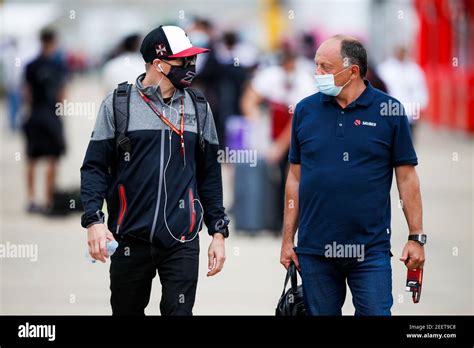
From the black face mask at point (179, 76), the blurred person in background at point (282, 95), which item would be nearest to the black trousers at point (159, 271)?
the black face mask at point (179, 76)

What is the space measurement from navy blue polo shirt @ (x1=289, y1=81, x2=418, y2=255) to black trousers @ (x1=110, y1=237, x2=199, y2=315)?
580 millimetres

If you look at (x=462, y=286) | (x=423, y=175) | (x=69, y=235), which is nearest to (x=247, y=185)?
(x=69, y=235)

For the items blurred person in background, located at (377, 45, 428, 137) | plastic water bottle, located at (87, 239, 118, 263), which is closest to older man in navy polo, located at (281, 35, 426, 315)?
plastic water bottle, located at (87, 239, 118, 263)

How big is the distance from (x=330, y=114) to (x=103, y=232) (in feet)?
3.96

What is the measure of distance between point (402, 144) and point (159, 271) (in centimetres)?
130

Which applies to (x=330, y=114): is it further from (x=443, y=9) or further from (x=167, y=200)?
(x=443, y=9)

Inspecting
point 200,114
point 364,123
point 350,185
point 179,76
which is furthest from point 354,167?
point 179,76

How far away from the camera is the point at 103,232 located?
212 inches

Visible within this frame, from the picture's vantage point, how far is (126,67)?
38.0 ft

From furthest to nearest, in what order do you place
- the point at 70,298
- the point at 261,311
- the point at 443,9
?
the point at 443,9, the point at 70,298, the point at 261,311

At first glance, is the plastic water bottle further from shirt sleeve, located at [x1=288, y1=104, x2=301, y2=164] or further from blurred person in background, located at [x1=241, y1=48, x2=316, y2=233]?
blurred person in background, located at [x1=241, y1=48, x2=316, y2=233]

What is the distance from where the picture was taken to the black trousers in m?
5.61

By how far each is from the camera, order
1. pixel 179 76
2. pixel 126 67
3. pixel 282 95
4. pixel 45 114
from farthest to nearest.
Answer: pixel 45 114
pixel 282 95
pixel 126 67
pixel 179 76

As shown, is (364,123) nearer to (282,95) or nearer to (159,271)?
(159,271)
